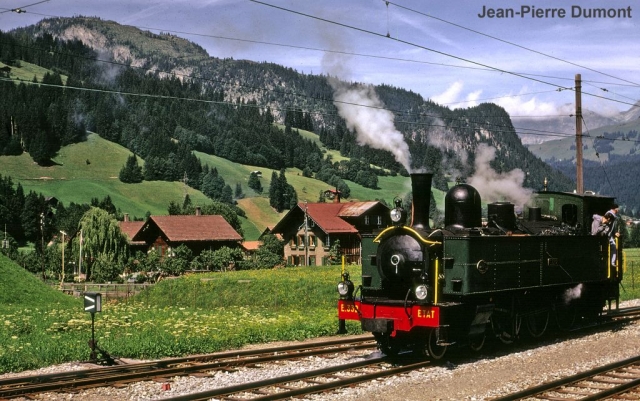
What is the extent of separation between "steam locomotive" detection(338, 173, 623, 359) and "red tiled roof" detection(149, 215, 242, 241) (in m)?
62.8

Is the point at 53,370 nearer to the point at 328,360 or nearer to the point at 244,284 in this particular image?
the point at 328,360

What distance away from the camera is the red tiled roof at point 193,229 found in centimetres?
7775

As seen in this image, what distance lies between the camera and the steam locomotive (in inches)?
557

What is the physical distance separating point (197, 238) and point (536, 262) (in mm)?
64405

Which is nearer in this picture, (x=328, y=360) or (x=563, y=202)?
(x=328, y=360)

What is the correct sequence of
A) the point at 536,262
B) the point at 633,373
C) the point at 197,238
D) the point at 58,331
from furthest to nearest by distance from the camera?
the point at 197,238, the point at 58,331, the point at 536,262, the point at 633,373

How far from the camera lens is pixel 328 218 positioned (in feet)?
251

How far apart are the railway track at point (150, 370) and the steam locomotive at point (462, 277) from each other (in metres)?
1.59

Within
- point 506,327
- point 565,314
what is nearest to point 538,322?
point 565,314

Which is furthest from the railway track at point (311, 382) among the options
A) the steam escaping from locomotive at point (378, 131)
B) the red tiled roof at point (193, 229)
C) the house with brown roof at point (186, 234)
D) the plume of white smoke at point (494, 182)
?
the red tiled roof at point (193, 229)

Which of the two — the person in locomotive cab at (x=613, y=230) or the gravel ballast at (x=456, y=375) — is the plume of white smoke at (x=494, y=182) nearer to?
the person in locomotive cab at (x=613, y=230)

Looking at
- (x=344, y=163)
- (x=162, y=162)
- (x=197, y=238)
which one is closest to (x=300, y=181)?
(x=344, y=163)

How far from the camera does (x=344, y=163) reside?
647 feet

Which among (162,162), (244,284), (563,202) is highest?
(162,162)
